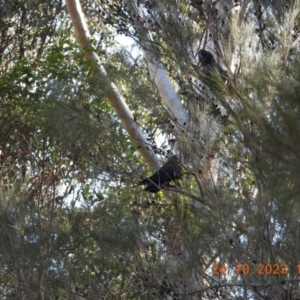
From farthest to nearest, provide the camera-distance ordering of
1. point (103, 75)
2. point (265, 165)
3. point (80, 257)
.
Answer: point (103, 75) → point (80, 257) → point (265, 165)

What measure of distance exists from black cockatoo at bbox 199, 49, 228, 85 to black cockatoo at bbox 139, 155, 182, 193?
52cm

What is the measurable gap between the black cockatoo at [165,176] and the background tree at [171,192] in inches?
2.6

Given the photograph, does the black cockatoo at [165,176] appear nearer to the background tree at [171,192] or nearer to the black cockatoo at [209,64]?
the background tree at [171,192]

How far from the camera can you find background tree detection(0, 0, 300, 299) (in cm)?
378

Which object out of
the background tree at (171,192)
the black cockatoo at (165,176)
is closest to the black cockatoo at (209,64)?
the background tree at (171,192)

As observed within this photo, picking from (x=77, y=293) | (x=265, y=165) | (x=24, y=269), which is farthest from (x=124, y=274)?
(x=265, y=165)

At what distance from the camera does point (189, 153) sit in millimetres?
4375

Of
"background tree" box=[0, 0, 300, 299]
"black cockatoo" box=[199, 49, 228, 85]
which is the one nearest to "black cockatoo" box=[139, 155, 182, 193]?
"background tree" box=[0, 0, 300, 299]

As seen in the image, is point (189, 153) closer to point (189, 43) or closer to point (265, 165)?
point (189, 43)

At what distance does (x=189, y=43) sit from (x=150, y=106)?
511mm

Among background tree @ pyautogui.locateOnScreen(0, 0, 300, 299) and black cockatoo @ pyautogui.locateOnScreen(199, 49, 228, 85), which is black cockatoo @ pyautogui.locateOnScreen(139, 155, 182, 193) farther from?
black cockatoo @ pyautogui.locateOnScreen(199, 49, 228, 85)

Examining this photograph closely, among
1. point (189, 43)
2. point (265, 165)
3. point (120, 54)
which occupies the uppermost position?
point (120, 54)

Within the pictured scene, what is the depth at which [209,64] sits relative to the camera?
4410mm

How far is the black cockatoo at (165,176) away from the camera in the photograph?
14.9 ft
